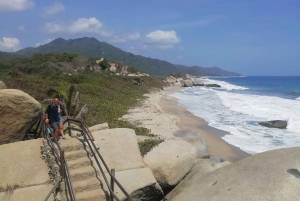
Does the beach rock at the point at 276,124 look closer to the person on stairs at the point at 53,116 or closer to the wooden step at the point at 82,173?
A: the person on stairs at the point at 53,116

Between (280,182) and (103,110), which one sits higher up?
(280,182)

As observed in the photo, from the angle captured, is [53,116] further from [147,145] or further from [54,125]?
[147,145]

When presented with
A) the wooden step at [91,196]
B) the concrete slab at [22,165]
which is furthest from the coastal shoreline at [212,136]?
the concrete slab at [22,165]

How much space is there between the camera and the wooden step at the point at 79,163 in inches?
331

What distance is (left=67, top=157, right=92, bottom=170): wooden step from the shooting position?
8420 mm

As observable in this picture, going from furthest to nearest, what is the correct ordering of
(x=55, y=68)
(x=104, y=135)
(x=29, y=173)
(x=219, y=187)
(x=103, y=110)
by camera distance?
(x=55, y=68) < (x=103, y=110) < (x=104, y=135) < (x=29, y=173) < (x=219, y=187)

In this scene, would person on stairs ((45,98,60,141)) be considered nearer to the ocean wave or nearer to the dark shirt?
the dark shirt

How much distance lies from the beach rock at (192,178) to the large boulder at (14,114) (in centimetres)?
559

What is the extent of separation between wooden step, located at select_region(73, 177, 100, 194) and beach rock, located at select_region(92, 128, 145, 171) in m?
0.80

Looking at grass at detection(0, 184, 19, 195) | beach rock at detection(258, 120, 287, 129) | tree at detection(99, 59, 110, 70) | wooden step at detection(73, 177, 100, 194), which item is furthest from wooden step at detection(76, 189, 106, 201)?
tree at detection(99, 59, 110, 70)

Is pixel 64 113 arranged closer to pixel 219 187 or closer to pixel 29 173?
pixel 29 173

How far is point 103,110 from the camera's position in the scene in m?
23.0

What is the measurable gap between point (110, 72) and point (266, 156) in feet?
226

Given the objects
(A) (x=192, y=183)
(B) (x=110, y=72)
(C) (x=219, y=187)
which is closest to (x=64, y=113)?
(A) (x=192, y=183)
